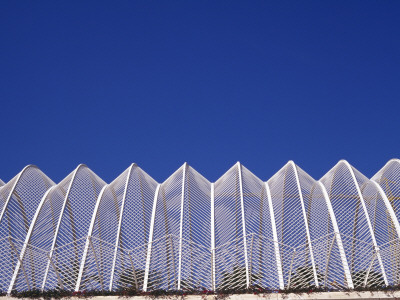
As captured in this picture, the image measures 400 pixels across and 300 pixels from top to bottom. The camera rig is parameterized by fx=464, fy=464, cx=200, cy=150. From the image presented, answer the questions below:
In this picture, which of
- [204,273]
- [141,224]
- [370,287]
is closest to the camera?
[370,287]

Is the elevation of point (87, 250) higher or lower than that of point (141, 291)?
higher

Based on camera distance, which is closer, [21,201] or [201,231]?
[201,231]

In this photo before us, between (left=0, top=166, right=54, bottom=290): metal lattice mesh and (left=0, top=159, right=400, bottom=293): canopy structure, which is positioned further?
(left=0, top=166, right=54, bottom=290): metal lattice mesh

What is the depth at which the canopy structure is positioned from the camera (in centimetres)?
2605

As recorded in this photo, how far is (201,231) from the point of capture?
30266 millimetres

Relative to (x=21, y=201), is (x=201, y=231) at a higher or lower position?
lower

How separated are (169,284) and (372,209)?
16690 millimetres

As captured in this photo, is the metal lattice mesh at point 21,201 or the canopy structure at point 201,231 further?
the metal lattice mesh at point 21,201

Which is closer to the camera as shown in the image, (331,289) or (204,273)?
(331,289)

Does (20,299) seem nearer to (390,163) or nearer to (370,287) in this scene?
(370,287)

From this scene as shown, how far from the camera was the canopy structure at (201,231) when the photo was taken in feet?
85.5

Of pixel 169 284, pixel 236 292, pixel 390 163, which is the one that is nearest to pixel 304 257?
pixel 236 292

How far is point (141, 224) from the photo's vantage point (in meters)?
32.8

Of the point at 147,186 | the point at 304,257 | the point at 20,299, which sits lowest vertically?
the point at 20,299
